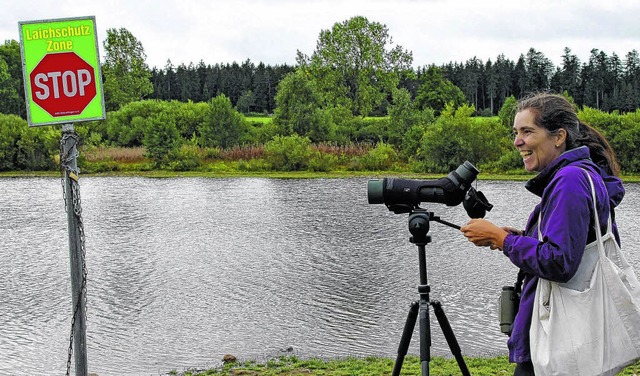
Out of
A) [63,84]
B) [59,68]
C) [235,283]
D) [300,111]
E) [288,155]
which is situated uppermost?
[300,111]

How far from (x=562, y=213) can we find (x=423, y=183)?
35.7 inches

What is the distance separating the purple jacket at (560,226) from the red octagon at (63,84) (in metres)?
3.28

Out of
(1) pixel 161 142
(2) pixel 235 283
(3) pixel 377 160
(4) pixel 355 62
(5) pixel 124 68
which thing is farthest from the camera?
(5) pixel 124 68

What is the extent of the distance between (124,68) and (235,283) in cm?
6324

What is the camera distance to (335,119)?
48.1 meters

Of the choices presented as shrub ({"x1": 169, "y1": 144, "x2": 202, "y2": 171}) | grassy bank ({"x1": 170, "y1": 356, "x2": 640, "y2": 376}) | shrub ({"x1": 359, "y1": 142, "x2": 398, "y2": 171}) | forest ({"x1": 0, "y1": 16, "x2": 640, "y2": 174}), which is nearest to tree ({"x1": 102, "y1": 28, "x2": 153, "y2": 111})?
forest ({"x1": 0, "y1": 16, "x2": 640, "y2": 174})

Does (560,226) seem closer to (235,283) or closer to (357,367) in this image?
(357,367)

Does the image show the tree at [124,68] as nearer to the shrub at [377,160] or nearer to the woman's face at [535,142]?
the shrub at [377,160]

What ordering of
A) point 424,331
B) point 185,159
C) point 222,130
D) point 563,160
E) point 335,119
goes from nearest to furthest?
point 563,160 < point 424,331 < point 185,159 < point 222,130 < point 335,119

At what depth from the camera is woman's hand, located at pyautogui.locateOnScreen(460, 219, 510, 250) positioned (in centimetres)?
297

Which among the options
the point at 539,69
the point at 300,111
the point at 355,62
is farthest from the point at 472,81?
the point at 300,111

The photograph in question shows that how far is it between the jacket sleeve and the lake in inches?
191

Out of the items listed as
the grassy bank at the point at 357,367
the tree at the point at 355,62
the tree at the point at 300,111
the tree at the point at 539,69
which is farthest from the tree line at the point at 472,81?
the grassy bank at the point at 357,367

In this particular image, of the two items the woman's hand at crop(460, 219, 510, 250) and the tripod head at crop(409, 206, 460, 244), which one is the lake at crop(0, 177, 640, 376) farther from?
the woman's hand at crop(460, 219, 510, 250)
